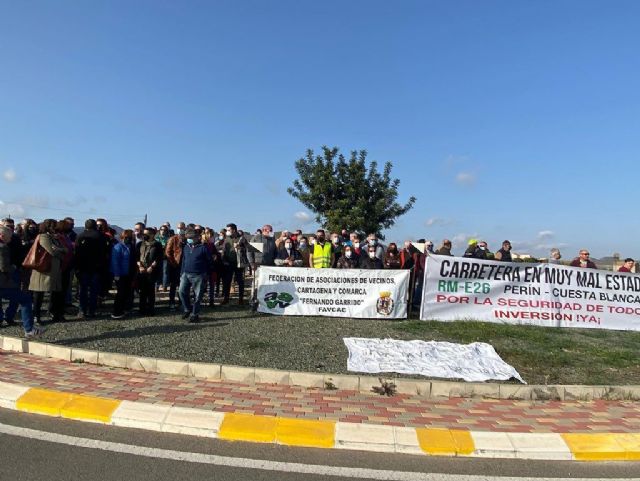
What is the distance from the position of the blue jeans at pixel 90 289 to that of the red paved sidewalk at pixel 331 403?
105 inches

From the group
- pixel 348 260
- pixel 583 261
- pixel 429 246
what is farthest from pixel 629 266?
pixel 348 260

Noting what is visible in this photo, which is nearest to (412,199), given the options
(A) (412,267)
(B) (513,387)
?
(A) (412,267)

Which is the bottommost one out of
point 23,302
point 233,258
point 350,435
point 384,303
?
point 350,435

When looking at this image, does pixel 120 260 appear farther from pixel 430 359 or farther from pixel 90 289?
pixel 430 359

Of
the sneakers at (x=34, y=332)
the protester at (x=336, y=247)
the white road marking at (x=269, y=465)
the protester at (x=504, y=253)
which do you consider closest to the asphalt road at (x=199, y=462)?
the white road marking at (x=269, y=465)

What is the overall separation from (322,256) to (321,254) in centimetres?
5

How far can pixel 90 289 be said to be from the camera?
29.3 feet

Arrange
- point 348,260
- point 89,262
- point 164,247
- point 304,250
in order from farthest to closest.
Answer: point 304,250 < point 348,260 < point 164,247 < point 89,262

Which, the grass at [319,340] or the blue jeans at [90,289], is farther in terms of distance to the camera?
the blue jeans at [90,289]

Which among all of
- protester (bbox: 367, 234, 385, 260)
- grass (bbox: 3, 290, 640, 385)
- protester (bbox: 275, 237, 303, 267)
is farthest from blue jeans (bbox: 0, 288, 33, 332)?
protester (bbox: 367, 234, 385, 260)

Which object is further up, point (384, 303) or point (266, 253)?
point (266, 253)

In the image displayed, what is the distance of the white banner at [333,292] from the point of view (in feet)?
32.6

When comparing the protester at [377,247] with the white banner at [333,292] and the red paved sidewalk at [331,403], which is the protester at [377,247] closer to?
the white banner at [333,292]

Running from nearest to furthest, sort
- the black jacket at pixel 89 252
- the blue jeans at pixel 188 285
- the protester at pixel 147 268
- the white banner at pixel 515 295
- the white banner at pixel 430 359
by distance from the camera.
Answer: the white banner at pixel 430 359
the black jacket at pixel 89 252
the blue jeans at pixel 188 285
the protester at pixel 147 268
the white banner at pixel 515 295
